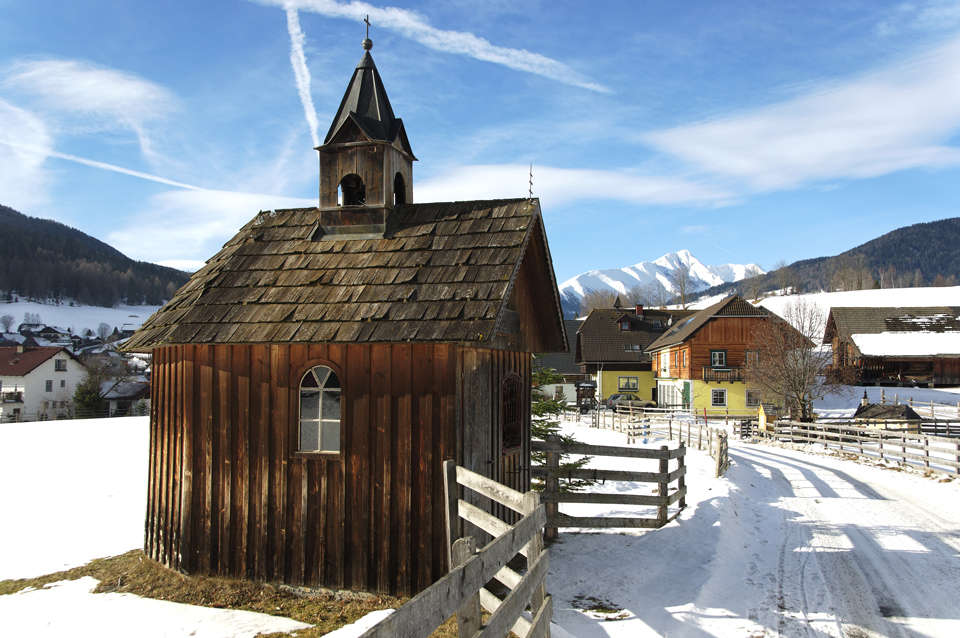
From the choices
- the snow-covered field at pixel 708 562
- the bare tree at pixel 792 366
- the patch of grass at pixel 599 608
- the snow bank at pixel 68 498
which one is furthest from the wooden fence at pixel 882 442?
the snow bank at pixel 68 498

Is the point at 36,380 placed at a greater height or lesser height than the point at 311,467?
lesser

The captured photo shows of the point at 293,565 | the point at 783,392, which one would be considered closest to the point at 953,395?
the point at 783,392

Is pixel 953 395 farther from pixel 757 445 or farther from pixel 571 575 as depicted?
pixel 571 575

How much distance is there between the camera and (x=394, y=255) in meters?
9.01

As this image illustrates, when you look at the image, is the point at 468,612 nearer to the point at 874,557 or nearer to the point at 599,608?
the point at 599,608

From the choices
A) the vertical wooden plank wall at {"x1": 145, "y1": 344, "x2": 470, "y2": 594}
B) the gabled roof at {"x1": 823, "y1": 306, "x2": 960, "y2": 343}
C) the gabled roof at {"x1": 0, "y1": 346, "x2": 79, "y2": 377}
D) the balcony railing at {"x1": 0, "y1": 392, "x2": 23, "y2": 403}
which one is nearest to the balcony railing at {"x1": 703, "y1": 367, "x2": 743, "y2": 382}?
the gabled roof at {"x1": 823, "y1": 306, "x2": 960, "y2": 343}

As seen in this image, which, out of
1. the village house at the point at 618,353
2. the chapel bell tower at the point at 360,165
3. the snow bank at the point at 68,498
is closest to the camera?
the chapel bell tower at the point at 360,165

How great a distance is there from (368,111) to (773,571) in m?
9.21

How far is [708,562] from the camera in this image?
8.87 m

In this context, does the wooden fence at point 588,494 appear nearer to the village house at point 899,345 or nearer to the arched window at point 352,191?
the arched window at point 352,191

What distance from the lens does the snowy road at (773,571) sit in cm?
693

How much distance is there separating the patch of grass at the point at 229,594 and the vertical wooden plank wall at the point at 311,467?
15 cm

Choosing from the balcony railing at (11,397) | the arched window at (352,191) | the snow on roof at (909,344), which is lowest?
the balcony railing at (11,397)

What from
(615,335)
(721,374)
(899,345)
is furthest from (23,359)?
(899,345)
